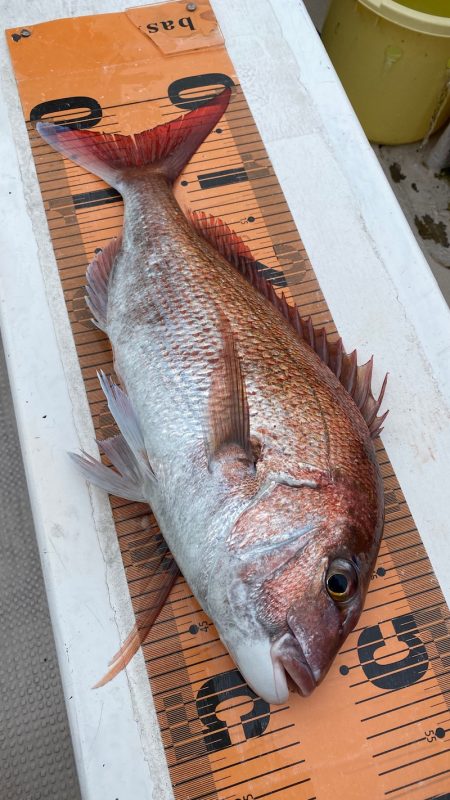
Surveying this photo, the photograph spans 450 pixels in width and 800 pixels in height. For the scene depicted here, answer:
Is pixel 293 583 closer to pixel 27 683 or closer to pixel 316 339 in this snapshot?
pixel 316 339

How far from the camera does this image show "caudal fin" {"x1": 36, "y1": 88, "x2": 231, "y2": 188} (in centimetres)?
165

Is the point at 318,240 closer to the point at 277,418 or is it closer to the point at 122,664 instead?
the point at 277,418

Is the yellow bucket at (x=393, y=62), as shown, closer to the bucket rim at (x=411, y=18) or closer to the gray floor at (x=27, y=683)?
the bucket rim at (x=411, y=18)

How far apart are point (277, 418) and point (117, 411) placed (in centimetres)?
35

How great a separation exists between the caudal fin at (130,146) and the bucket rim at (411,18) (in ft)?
2.53

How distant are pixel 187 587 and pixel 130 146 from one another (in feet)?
3.59

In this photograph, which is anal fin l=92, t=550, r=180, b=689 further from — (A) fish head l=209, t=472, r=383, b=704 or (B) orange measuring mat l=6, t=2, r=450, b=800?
(A) fish head l=209, t=472, r=383, b=704

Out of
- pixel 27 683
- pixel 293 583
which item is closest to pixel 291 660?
pixel 293 583

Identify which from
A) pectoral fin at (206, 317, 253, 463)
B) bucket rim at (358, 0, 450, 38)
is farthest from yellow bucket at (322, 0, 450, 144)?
pectoral fin at (206, 317, 253, 463)

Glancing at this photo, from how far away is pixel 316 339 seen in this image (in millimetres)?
1388

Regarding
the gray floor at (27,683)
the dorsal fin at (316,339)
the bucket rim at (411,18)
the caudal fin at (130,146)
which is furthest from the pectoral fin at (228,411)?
the bucket rim at (411,18)

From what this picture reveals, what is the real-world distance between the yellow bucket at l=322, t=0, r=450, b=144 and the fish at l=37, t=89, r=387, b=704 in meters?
1.10

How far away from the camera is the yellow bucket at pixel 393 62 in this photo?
205 cm

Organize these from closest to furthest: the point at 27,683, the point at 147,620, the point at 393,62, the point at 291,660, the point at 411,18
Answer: the point at 291,660 → the point at 147,620 → the point at 27,683 → the point at 411,18 → the point at 393,62
